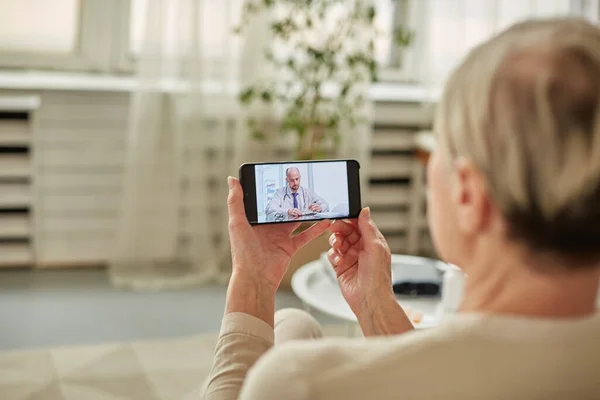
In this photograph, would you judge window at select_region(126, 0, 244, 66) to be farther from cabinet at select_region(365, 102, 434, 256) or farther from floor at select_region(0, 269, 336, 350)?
floor at select_region(0, 269, 336, 350)

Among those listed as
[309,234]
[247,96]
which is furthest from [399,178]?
[309,234]

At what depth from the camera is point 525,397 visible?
2.08 ft

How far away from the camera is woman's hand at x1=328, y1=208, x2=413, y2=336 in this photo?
1.10 metres

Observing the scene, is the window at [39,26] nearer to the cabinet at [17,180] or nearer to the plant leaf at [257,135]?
the cabinet at [17,180]

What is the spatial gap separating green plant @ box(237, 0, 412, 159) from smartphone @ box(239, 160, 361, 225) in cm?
167

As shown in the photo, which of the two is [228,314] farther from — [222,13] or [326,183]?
[222,13]

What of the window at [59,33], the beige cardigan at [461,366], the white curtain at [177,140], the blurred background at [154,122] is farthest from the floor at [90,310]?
the beige cardigan at [461,366]

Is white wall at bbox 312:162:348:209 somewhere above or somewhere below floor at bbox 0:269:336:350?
above

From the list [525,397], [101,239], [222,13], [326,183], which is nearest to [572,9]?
[222,13]

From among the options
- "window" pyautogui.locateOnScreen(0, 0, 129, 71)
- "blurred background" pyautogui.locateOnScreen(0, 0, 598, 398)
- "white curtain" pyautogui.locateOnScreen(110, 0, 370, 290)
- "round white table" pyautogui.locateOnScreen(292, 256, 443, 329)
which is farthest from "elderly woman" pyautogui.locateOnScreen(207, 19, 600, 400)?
"window" pyautogui.locateOnScreen(0, 0, 129, 71)

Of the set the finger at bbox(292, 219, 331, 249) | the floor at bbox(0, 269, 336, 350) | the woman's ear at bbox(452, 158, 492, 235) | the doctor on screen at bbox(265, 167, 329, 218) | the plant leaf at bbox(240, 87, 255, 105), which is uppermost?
the plant leaf at bbox(240, 87, 255, 105)

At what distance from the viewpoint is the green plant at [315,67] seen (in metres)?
2.97

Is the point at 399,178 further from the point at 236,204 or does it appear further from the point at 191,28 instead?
the point at 236,204

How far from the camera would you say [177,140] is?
3.05 metres
